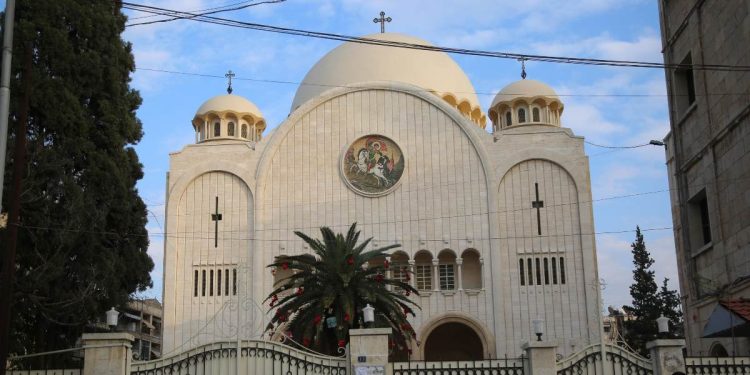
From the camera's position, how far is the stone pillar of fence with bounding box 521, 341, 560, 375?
13.9 metres

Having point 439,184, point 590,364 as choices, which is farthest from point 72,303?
point 439,184

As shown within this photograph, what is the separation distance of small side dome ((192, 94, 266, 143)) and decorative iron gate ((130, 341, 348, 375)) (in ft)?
A: 75.7

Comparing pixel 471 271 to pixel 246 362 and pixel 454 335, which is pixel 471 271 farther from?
pixel 246 362

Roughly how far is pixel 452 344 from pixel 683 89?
18145 mm

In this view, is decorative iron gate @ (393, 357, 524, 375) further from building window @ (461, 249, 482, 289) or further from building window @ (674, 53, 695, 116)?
building window @ (461, 249, 482, 289)

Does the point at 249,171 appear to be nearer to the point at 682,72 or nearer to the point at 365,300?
the point at 365,300

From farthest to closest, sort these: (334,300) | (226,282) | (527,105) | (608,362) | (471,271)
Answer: (527,105) < (471,271) < (226,282) < (334,300) < (608,362)

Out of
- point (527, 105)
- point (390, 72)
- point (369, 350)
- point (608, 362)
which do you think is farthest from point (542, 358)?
point (390, 72)

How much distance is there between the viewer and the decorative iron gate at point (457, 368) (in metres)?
13.9

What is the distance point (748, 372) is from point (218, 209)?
75.1ft

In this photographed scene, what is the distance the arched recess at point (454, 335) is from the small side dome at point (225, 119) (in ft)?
37.0

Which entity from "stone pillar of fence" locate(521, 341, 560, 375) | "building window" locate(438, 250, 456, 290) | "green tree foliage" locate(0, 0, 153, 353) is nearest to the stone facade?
"stone pillar of fence" locate(521, 341, 560, 375)

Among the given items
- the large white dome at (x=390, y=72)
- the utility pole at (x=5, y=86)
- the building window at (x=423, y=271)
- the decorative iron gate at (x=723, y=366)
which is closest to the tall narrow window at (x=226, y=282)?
the building window at (x=423, y=271)

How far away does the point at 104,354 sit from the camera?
13398mm
